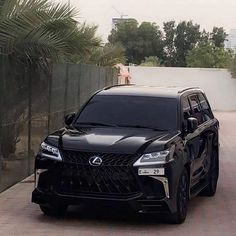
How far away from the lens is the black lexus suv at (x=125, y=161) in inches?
314

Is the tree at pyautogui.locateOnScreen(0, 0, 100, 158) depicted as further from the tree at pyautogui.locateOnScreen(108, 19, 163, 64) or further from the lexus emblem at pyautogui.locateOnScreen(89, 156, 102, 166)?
the tree at pyautogui.locateOnScreen(108, 19, 163, 64)

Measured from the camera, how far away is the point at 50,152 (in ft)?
27.4

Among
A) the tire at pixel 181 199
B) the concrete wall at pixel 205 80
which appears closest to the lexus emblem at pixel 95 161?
the tire at pixel 181 199

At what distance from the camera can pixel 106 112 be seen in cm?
959

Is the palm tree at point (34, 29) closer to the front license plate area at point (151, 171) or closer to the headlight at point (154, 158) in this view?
the headlight at point (154, 158)

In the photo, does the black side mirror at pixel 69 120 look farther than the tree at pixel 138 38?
No

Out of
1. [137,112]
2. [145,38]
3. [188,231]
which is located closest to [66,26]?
[137,112]

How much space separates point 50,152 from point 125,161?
39.8 inches

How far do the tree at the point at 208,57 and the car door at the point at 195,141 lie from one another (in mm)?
57090

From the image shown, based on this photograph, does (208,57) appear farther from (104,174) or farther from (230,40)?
(104,174)

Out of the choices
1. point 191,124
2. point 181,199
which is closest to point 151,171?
point 181,199

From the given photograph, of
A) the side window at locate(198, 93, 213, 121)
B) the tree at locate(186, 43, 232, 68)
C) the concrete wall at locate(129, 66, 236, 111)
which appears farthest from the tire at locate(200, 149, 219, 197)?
the tree at locate(186, 43, 232, 68)

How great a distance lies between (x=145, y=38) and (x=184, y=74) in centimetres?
3499

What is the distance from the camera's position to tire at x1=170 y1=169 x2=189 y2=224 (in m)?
8.32
